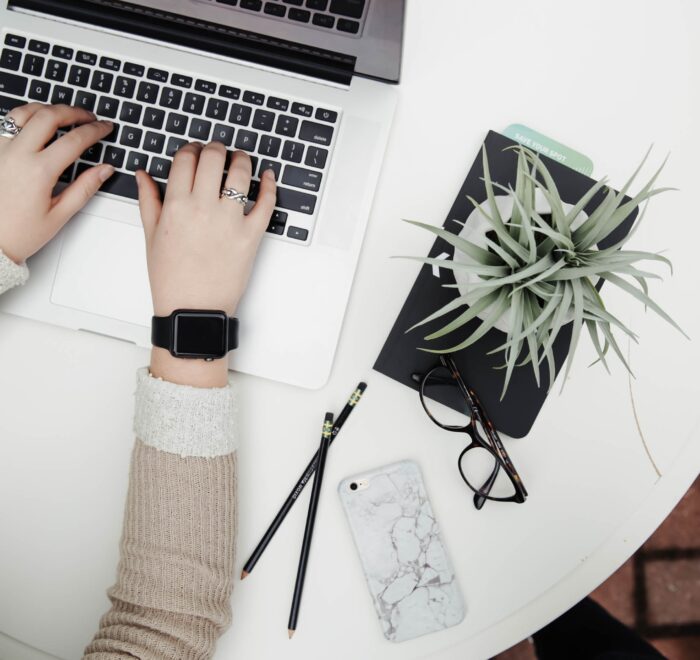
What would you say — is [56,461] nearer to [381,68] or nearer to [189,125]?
[189,125]

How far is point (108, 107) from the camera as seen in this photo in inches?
23.8

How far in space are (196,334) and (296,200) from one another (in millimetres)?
168

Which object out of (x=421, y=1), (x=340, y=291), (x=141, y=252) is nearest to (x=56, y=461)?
(x=141, y=252)

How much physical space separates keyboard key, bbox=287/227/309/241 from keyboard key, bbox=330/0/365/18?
0.68ft

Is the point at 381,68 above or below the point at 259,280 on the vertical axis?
above

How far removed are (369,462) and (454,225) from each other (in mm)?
266

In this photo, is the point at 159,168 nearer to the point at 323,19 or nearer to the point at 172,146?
the point at 172,146

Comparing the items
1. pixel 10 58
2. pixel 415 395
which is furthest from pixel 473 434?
pixel 10 58

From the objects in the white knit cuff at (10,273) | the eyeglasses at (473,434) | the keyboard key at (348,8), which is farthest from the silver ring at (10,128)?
the eyeglasses at (473,434)

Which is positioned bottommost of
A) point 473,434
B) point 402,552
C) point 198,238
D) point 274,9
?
point 402,552

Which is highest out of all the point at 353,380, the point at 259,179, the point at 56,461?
the point at 259,179

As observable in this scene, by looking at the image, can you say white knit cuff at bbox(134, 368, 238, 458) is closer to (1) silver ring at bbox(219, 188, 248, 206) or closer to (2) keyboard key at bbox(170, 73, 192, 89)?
(1) silver ring at bbox(219, 188, 248, 206)

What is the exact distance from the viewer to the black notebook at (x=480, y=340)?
61 centimetres

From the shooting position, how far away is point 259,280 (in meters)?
0.61
